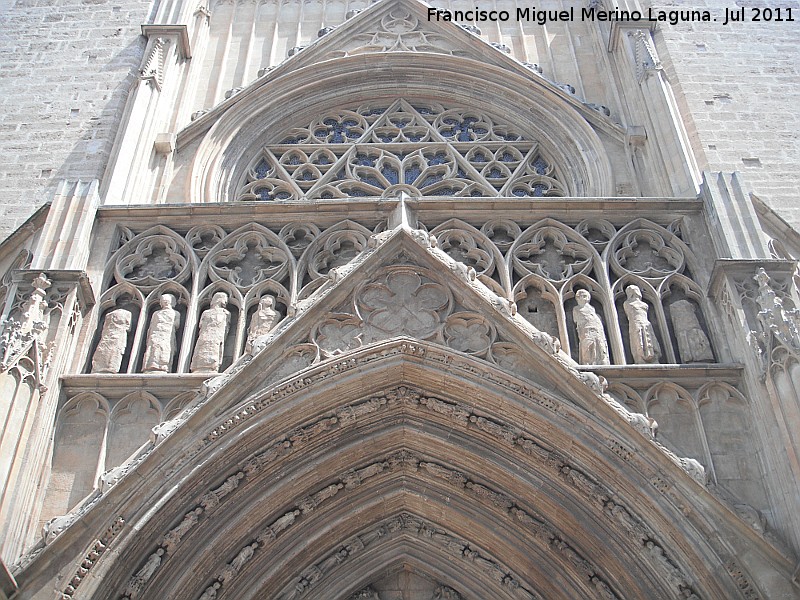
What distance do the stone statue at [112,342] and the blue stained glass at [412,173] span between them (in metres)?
4.78

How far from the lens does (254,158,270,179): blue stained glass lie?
533 inches

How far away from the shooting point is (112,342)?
31.0 ft

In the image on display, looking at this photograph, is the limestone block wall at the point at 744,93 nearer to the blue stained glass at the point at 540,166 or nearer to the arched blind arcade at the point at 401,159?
the blue stained glass at the point at 540,166

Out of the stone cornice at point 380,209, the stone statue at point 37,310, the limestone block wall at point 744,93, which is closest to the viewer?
the stone statue at point 37,310

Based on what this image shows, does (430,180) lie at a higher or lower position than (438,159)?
lower

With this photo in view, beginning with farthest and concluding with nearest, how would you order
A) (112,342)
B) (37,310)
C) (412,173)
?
1. (412,173)
2. (112,342)
3. (37,310)

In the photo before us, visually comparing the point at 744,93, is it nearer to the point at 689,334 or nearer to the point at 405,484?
the point at 689,334

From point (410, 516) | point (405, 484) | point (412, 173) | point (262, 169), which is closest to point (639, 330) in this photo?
point (405, 484)

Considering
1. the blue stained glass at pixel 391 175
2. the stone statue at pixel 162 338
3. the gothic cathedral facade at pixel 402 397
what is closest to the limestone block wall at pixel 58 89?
the gothic cathedral facade at pixel 402 397

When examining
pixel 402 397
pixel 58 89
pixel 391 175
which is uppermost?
pixel 58 89

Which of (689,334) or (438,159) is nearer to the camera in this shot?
(689,334)

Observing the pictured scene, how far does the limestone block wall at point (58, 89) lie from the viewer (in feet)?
40.4

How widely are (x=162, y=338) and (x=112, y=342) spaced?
0.46m

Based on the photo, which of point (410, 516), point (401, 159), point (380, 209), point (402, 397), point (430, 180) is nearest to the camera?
point (402, 397)
